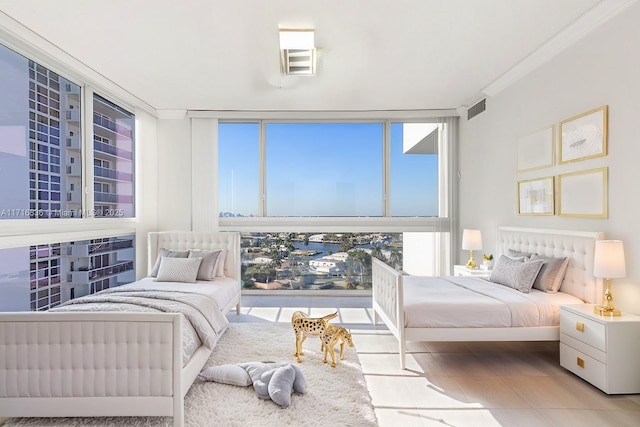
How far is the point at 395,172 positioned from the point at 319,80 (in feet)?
7.21

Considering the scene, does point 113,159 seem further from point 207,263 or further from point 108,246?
point 207,263

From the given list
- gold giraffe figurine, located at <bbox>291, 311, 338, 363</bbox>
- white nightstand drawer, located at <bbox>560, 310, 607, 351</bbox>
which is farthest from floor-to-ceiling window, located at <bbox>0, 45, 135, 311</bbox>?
white nightstand drawer, located at <bbox>560, 310, 607, 351</bbox>

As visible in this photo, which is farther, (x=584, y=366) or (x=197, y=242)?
(x=197, y=242)

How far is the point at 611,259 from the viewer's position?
104 inches

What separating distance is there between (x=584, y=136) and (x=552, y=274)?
1190 mm

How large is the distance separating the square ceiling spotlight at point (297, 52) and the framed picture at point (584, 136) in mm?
2315

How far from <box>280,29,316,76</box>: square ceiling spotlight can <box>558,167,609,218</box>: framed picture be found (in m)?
2.50

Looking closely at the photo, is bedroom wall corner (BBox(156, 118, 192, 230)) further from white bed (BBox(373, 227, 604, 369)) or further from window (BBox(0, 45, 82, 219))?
white bed (BBox(373, 227, 604, 369))

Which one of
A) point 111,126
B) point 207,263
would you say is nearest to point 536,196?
point 207,263

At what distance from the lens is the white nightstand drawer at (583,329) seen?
2580mm

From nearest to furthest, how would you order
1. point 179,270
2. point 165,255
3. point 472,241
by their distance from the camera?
point 179,270 < point 165,255 < point 472,241

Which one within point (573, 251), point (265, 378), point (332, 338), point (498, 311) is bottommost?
point (265, 378)

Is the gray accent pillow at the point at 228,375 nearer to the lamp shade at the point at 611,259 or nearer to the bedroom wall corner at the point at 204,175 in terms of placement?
the lamp shade at the point at 611,259

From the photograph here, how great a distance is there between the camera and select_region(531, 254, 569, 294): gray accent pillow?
3.29 metres
